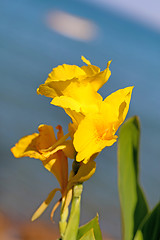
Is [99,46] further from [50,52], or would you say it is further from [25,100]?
[25,100]

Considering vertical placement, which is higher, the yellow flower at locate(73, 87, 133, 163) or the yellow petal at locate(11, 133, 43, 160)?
the yellow petal at locate(11, 133, 43, 160)

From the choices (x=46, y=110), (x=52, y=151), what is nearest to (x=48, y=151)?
(x=52, y=151)

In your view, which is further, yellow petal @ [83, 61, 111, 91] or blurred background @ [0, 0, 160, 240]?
blurred background @ [0, 0, 160, 240]

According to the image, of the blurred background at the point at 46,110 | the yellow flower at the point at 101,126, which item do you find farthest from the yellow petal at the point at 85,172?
the blurred background at the point at 46,110

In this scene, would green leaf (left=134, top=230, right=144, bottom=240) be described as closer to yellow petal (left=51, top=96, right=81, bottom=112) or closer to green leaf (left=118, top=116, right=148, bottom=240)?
green leaf (left=118, top=116, right=148, bottom=240)

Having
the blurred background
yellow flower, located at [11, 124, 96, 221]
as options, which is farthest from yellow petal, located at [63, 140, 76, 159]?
the blurred background

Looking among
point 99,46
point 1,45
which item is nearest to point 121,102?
point 1,45

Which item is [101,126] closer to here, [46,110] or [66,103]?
[66,103]

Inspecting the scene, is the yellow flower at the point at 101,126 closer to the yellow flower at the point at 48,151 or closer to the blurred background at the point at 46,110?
the yellow flower at the point at 48,151
